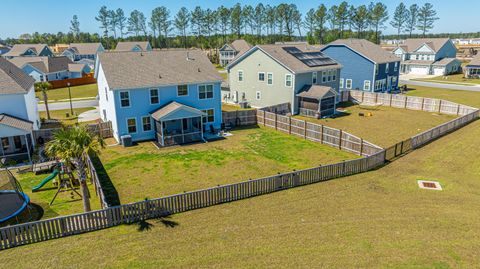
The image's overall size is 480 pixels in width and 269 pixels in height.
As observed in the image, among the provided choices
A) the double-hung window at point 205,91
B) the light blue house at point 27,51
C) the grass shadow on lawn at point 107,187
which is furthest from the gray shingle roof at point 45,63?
the grass shadow on lawn at point 107,187

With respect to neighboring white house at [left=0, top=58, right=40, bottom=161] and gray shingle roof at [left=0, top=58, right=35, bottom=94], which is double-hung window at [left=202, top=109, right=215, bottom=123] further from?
gray shingle roof at [left=0, top=58, right=35, bottom=94]

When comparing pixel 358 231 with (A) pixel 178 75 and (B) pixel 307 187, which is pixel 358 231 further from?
(A) pixel 178 75

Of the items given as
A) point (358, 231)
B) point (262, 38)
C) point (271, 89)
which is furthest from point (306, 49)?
point (262, 38)

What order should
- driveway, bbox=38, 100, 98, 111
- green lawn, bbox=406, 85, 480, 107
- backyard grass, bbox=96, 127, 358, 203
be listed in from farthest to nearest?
green lawn, bbox=406, 85, 480, 107, driveway, bbox=38, 100, 98, 111, backyard grass, bbox=96, 127, 358, 203

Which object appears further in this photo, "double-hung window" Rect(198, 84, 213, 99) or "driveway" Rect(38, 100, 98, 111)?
"driveway" Rect(38, 100, 98, 111)

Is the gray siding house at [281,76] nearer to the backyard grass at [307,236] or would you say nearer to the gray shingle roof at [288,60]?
the gray shingle roof at [288,60]

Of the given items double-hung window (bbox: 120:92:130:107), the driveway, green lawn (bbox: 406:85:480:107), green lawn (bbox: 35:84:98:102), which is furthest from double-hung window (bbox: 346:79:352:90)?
green lawn (bbox: 35:84:98:102)
